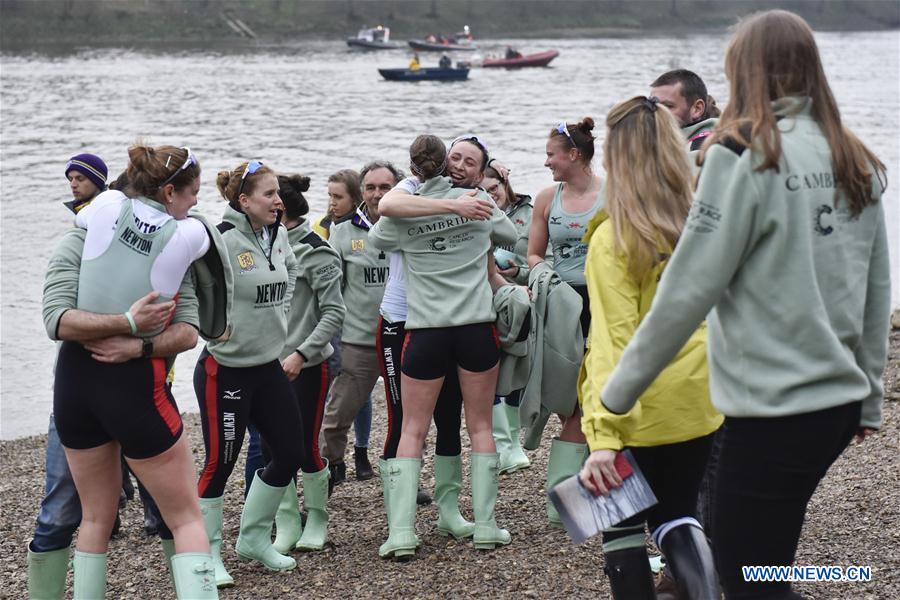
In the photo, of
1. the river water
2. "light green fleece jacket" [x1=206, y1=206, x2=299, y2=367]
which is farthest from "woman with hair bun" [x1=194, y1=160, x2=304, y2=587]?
the river water

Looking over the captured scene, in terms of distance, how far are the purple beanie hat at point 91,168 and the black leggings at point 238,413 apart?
1.13 metres

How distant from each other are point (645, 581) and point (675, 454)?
1.33 ft

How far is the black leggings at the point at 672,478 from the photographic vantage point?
348 cm

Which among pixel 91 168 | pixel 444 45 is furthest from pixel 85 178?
pixel 444 45

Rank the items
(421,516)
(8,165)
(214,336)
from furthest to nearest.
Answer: (8,165) < (421,516) < (214,336)

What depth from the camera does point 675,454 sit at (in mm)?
3506

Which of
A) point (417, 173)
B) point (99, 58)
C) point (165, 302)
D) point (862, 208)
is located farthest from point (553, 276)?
point (99, 58)

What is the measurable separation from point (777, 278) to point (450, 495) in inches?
125

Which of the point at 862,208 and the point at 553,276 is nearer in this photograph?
the point at 862,208

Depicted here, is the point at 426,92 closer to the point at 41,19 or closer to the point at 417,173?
the point at 41,19

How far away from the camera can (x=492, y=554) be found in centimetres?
525

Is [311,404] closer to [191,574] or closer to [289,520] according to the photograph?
[289,520]

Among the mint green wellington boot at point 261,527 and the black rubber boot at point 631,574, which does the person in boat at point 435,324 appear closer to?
the mint green wellington boot at point 261,527

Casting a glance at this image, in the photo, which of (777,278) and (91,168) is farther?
(91,168)
